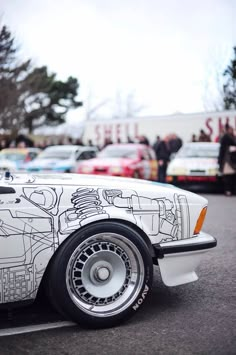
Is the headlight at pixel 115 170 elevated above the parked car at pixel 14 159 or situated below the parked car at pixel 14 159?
below

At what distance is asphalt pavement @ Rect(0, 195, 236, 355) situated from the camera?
2.88 m

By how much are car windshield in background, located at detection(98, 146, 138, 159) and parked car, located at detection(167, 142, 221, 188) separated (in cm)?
150

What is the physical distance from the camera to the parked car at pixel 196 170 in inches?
472

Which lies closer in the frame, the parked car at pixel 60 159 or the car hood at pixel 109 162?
the car hood at pixel 109 162

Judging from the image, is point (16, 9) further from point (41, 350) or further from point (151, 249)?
point (41, 350)

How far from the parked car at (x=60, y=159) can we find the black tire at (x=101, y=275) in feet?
36.7

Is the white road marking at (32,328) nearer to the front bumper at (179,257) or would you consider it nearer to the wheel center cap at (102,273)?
the wheel center cap at (102,273)

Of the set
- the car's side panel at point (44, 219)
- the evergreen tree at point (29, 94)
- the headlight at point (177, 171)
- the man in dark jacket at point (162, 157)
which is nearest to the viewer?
the car's side panel at point (44, 219)

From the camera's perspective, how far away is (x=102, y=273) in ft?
10.8

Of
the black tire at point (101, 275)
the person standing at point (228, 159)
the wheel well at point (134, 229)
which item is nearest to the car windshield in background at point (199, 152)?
the person standing at point (228, 159)

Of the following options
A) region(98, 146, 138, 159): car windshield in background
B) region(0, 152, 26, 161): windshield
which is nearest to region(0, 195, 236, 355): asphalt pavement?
region(98, 146, 138, 159): car windshield in background

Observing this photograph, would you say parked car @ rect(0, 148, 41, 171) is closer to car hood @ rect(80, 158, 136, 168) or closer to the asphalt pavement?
car hood @ rect(80, 158, 136, 168)

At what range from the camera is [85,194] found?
129 inches

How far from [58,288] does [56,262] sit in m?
0.17
